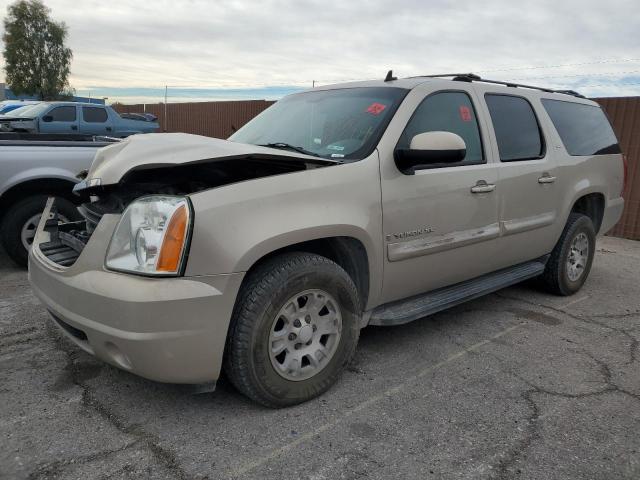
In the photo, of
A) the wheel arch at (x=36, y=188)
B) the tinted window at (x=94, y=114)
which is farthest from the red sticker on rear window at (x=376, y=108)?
the tinted window at (x=94, y=114)

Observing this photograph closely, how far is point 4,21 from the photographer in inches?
1559

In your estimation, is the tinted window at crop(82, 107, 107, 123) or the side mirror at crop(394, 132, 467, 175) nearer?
the side mirror at crop(394, 132, 467, 175)

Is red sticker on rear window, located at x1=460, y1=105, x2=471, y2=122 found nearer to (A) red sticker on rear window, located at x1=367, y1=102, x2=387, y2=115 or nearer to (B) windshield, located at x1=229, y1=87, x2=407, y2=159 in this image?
(B) windshield, located at x1=229, y1=87, x2=407, y2=159

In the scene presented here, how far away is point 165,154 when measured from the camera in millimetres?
2734

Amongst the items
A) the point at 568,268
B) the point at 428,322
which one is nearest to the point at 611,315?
the point at 568,268

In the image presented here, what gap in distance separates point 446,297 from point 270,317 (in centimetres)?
149

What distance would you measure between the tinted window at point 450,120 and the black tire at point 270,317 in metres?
1.02

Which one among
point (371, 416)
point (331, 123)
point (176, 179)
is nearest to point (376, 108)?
point (331, 123)

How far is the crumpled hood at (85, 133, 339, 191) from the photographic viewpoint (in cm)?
265

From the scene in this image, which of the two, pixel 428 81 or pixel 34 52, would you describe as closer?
pixel 428 81

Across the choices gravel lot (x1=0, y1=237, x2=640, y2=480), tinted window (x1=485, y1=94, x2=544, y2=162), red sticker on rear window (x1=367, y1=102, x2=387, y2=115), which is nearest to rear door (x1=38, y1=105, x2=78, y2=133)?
gravel lot (x1=0, y1=237, x2=640, y2=480)

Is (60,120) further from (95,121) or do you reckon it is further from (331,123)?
(331,123)

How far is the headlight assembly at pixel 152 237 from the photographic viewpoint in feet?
7.71

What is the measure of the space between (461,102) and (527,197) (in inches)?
36.5
